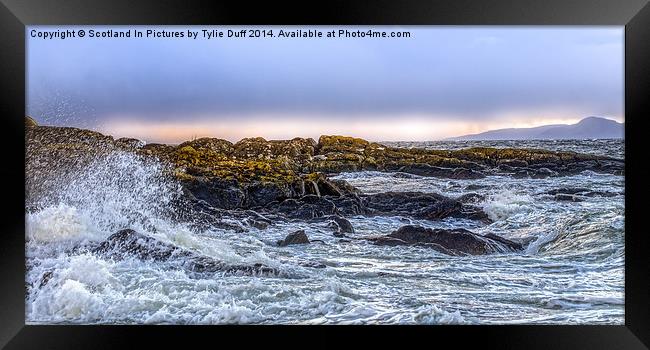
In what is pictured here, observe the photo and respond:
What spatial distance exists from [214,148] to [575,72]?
2972 mm

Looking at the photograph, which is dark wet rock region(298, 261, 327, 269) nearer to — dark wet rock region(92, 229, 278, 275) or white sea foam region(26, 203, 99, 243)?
dark wet rock region(92, 229, 278, 275)

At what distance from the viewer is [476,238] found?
4578mm

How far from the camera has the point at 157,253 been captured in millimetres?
4527

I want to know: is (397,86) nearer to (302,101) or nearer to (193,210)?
(302,101)

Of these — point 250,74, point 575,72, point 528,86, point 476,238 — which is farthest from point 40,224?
point 575,72

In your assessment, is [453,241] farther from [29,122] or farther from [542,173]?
[29,122]

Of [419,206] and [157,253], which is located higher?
[419,206]

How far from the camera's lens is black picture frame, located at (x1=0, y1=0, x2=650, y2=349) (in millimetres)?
4266

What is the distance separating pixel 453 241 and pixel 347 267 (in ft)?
2.89

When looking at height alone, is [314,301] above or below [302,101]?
below

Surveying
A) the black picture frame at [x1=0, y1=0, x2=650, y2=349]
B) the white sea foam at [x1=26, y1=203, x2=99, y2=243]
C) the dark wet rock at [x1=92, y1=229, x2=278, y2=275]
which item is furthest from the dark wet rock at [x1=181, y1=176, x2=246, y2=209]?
the black picture frame at [x1=0, y1=0, x2=650, y2=349]

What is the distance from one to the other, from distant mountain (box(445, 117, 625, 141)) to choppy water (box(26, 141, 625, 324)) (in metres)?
0.08
